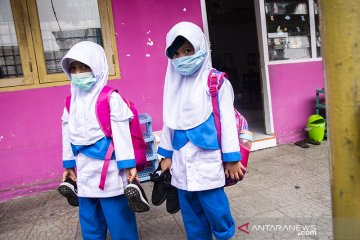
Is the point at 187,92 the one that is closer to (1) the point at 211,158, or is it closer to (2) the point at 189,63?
(2) the point at 189,63

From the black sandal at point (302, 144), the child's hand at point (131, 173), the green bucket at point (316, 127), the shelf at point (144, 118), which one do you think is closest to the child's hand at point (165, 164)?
the child's hand at point (131, 173)

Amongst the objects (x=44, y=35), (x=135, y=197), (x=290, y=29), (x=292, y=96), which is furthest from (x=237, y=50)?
(x=135, y=197)

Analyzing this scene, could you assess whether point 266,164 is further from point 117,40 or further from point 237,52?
point 237,52

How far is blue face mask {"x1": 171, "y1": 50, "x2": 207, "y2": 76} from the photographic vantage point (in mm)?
1793

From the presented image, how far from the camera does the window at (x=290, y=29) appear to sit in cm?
468

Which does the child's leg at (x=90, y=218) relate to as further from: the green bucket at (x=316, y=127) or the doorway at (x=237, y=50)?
the doorway at (x=237, y=50)

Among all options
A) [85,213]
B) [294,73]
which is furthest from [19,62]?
[294,73]

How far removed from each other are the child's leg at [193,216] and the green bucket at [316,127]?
11.1 ft

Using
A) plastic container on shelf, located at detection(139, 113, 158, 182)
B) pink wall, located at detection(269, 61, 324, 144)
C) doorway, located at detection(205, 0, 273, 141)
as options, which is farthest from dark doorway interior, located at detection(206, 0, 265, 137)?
plastic container on shelf, located at detection(139, 113, 158, 182)

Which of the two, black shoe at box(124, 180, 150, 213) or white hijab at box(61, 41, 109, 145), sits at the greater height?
white hijab at box(61, 41, 109, 145)

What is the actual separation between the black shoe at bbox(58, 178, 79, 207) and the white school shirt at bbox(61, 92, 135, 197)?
13 centimetres

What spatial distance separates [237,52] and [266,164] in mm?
8001

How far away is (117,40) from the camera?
378 centimetres

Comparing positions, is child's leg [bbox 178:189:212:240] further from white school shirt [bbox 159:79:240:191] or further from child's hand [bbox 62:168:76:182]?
child's hand [bbox 62:168:76:182]
